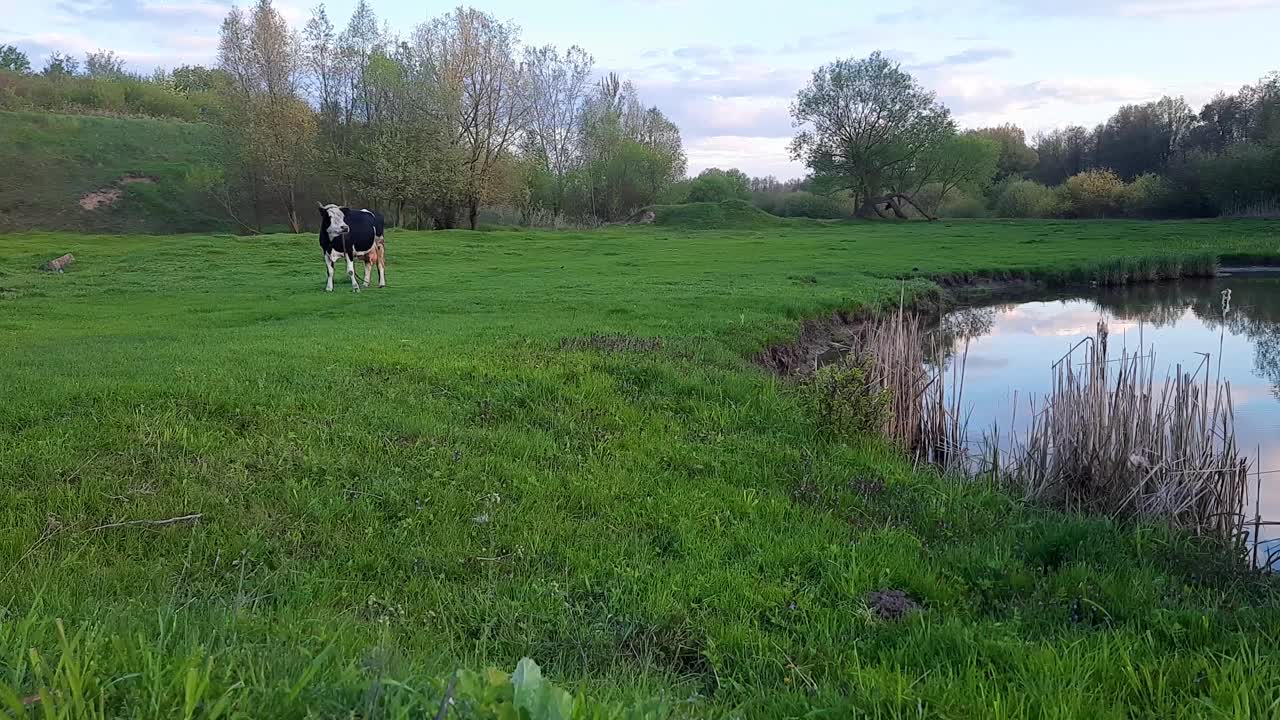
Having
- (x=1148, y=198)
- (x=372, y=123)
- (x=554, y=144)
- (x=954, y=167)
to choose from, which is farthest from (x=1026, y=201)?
(x=372, y=123)

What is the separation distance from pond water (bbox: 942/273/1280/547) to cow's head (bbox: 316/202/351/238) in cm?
1568

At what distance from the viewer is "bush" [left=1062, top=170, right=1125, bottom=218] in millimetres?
57719

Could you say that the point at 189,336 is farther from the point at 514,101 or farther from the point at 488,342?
the point at 514,101

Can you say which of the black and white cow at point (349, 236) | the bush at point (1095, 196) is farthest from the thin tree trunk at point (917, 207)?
the black and white cow at point (349, 236)

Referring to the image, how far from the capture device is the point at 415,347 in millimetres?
11242

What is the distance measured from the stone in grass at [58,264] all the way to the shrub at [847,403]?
2806cm

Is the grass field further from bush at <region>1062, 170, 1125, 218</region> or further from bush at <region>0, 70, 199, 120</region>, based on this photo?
bush at <region>0, 70, 199, 120</region>

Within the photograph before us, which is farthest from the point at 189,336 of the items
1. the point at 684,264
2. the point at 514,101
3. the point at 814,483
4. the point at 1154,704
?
the point at 514,101

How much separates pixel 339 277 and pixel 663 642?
22.4 meters

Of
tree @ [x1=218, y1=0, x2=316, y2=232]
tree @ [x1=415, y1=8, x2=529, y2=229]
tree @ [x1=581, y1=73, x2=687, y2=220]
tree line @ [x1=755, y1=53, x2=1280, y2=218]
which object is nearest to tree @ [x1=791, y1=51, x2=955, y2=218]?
tree line @ [x1=755, y1=53, x2=1280, y2=218]

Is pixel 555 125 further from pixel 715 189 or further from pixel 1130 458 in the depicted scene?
pixel 1130 458

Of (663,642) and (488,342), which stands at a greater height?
Answer: (488,342)

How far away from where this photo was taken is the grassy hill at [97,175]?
48.9 m

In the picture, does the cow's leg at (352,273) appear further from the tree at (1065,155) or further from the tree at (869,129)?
the tree at (1065,155)
